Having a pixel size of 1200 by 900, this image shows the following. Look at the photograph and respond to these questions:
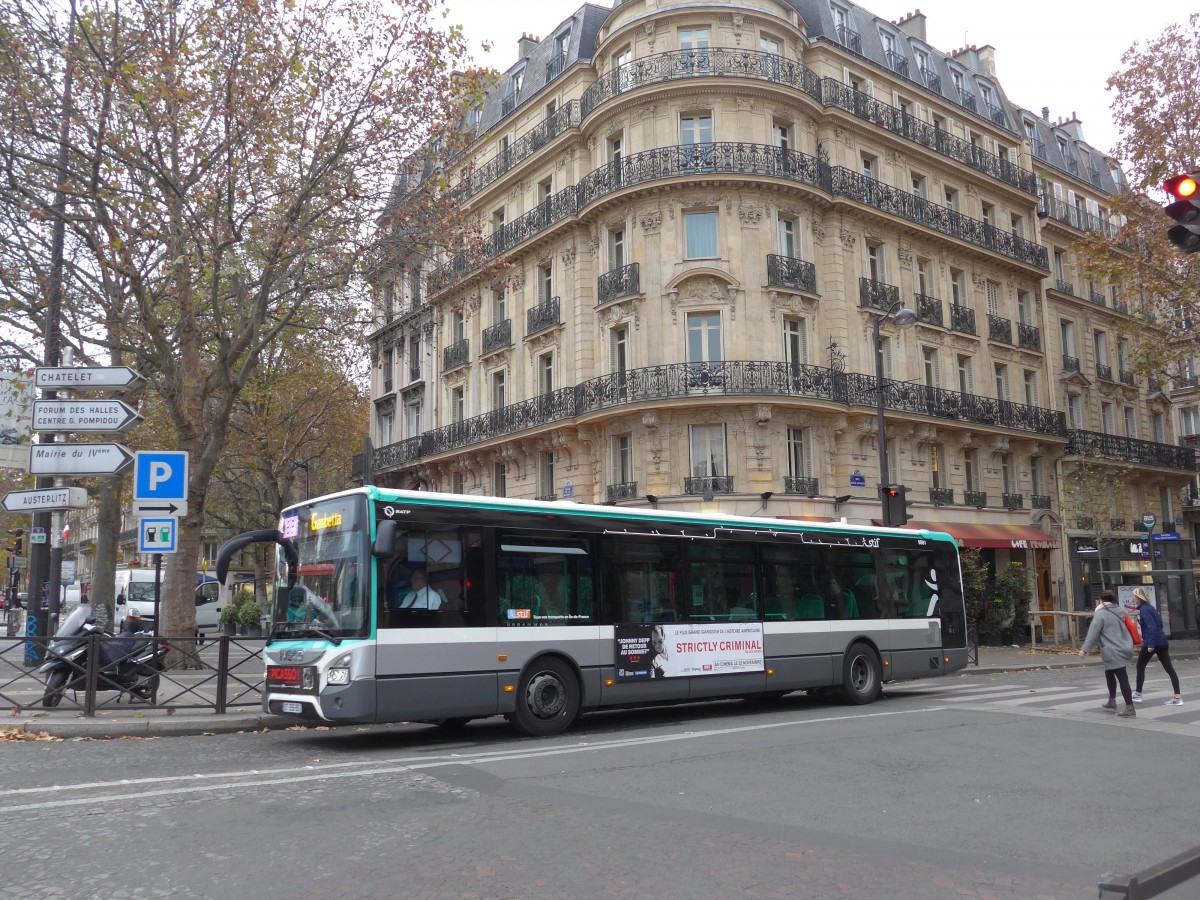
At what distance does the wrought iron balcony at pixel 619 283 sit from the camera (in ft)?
88.0

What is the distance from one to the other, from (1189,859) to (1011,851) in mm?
946

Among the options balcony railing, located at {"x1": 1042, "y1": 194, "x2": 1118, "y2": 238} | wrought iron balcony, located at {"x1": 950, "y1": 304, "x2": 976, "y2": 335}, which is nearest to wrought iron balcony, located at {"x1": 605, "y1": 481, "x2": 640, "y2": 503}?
wrought iron balcony, located at {"x1": 950, "y1": 304, "x2": 976, "y2": 335}

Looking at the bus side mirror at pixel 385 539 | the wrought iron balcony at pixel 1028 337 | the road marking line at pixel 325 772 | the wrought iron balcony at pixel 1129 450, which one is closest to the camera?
the road marking line at pixel 325 772

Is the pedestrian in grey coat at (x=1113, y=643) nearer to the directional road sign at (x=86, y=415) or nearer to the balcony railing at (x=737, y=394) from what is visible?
the balcony railing at (x=737, y=394)

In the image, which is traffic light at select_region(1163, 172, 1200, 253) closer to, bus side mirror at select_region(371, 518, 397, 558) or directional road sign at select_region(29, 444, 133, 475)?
bus side mirror at select_region(371, 518, 397, 558)

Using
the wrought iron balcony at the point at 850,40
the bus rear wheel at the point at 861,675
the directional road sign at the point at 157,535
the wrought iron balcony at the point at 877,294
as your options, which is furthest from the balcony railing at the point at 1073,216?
the directional road sign at the point at 157,535

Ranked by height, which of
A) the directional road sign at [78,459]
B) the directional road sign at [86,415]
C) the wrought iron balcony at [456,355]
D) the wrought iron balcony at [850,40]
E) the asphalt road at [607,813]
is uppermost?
the wrought iron balcony at [850,40]

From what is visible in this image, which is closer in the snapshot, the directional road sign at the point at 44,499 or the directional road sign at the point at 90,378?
the directional road sign at the point at 44,499

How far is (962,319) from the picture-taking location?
1275 inches

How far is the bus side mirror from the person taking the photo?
31.9 feet

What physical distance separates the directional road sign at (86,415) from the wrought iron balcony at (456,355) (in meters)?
21.2

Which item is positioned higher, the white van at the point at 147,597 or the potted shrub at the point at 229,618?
the white van at the point at 147,597

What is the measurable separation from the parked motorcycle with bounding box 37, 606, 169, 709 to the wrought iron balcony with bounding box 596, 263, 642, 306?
55.6ft

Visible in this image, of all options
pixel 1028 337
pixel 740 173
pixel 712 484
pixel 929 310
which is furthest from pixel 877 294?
pixel 1028 337
